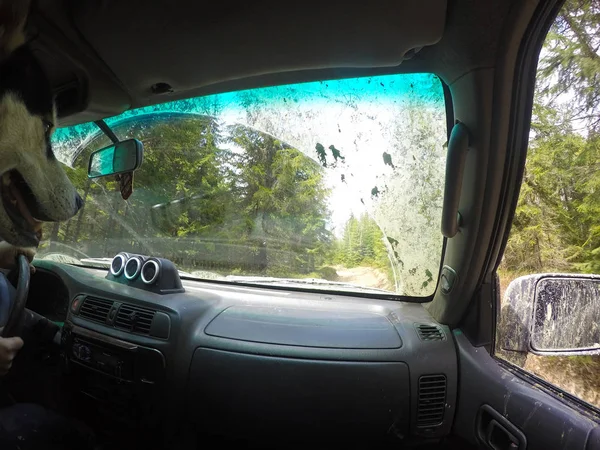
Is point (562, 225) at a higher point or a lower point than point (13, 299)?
higher

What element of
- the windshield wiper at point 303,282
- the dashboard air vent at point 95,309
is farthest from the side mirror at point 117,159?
the windshield wiper at point 303,282

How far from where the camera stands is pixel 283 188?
2844 mm

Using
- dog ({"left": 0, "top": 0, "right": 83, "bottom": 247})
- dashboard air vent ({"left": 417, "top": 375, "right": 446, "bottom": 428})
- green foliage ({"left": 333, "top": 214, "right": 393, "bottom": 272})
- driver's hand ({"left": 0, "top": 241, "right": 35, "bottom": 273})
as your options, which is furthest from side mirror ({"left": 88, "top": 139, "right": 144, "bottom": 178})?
dashboard air vent ({"left": 417, "top": 375, "right": 446, "bottom": 428})

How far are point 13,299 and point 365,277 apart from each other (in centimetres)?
219

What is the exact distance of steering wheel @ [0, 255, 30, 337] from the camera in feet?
7.45

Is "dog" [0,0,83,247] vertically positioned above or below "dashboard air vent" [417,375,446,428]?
above

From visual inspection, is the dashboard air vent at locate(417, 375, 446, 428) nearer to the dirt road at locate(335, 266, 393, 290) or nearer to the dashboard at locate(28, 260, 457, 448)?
the dashboard at locate(28, 260, 457, 448)

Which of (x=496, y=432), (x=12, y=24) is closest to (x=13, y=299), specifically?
(x=12, y=24)

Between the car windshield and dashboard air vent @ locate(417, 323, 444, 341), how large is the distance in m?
0.28

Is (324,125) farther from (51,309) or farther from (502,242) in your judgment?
(51,309)

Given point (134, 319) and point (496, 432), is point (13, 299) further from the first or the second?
point (496, 432)

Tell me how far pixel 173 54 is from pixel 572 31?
1818 millimetres

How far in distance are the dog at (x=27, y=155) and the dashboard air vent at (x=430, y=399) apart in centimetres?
242

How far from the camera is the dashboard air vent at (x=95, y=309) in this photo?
2588 mm
